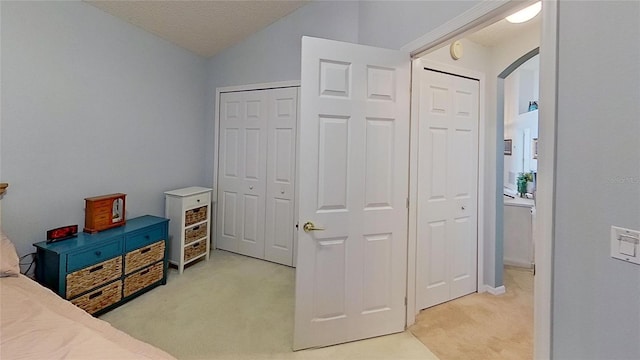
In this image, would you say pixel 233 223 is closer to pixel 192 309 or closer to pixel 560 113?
pixel 192 309

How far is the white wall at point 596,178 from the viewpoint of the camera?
892 millimetres

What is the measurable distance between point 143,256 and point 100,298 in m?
0.44

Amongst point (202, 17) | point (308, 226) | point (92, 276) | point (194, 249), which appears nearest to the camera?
point (308, 226)

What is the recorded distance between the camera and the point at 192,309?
242cm

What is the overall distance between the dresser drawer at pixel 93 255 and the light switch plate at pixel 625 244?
290 centimetres

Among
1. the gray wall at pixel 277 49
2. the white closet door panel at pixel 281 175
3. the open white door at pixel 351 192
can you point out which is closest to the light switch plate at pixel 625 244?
the open white door at pixel 351 192

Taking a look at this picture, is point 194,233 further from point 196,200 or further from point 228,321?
point 228,321

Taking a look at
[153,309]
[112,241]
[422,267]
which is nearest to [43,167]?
[112,241]

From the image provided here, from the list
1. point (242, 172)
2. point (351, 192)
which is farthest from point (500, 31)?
point (242, 172)

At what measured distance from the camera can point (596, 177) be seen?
3.20ft

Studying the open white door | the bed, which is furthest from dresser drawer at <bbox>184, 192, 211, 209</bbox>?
the open white door

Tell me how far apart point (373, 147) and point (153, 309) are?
2.15 metres

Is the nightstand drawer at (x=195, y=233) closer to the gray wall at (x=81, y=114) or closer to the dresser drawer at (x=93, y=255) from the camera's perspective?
the gray wall at (x=81, y=114)

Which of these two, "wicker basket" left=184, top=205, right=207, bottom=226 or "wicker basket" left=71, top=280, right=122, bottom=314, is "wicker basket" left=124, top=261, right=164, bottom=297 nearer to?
"wicker basket" left=71, top=280, right=122, bottom=314
